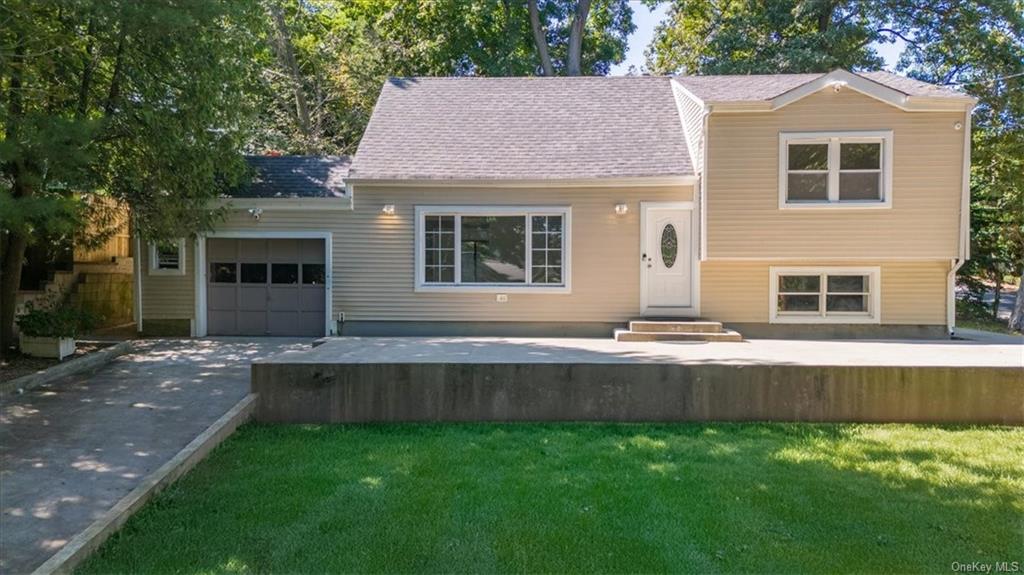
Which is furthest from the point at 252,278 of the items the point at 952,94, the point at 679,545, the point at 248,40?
the point at 952,94

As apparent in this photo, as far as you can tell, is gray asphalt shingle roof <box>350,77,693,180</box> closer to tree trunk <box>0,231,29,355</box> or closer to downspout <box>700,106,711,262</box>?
downspout <box>700,106,711,262</box>

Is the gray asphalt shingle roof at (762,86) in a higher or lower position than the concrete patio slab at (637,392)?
higher

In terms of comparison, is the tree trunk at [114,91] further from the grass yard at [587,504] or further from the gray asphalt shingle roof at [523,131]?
the grass yard at [587,504]

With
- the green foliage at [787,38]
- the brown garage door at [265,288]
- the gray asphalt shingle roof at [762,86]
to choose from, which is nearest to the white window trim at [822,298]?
the gray asphalt shingle roof at [762,86]

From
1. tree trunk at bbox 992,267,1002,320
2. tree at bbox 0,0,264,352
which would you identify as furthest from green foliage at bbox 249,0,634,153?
tree trunk at bbox 992,267,1002,320

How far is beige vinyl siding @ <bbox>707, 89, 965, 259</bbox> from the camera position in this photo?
10055 millimetres

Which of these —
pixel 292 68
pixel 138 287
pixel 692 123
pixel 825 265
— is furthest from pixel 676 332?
pixel 292 68

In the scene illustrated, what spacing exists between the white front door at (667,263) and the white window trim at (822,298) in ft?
4.87

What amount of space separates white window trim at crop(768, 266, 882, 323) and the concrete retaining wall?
4062 millimetres

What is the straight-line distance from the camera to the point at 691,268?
10852 mm

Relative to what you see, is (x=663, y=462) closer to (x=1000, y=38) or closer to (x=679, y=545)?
(x=679, y=545)

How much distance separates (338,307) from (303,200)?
6.90ft

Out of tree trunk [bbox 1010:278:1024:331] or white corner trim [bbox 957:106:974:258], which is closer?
white corner trim [bbox 957:106:974:258]

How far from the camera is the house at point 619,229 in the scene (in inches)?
399
